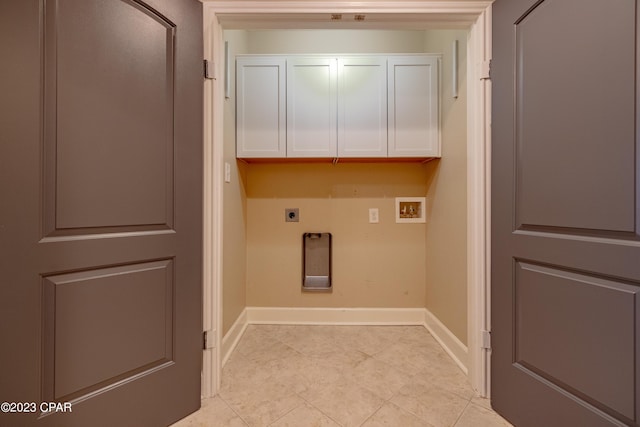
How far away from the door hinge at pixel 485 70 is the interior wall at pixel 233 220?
1563 mm

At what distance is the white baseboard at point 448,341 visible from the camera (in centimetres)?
161

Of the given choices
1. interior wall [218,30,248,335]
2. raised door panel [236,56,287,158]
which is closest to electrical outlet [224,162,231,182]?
interior wall [218,30,248,335]

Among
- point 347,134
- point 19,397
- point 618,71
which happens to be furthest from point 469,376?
point 19,397

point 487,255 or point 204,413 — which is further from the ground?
point 487,255

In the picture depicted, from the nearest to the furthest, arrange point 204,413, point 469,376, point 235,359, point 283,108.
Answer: point 204,413 < point 469,376 < point 235,359 < point 283,108

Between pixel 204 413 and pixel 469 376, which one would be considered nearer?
pixel 204 413

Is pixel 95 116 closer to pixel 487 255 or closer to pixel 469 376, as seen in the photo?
pixel 487 255

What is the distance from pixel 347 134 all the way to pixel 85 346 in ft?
6.26

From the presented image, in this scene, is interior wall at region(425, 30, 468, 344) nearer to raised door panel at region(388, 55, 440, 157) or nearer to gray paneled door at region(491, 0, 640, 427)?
raised door panel at region(388, 55, 440, 157)

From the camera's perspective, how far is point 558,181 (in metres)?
0.99

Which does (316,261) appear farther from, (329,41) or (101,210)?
(329,41)

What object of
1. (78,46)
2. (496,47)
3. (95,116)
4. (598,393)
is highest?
(496,47)

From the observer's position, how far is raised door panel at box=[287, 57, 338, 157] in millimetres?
1988

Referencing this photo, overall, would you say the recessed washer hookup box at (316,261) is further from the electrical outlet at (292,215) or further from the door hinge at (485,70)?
the door hinge at (485,70)
